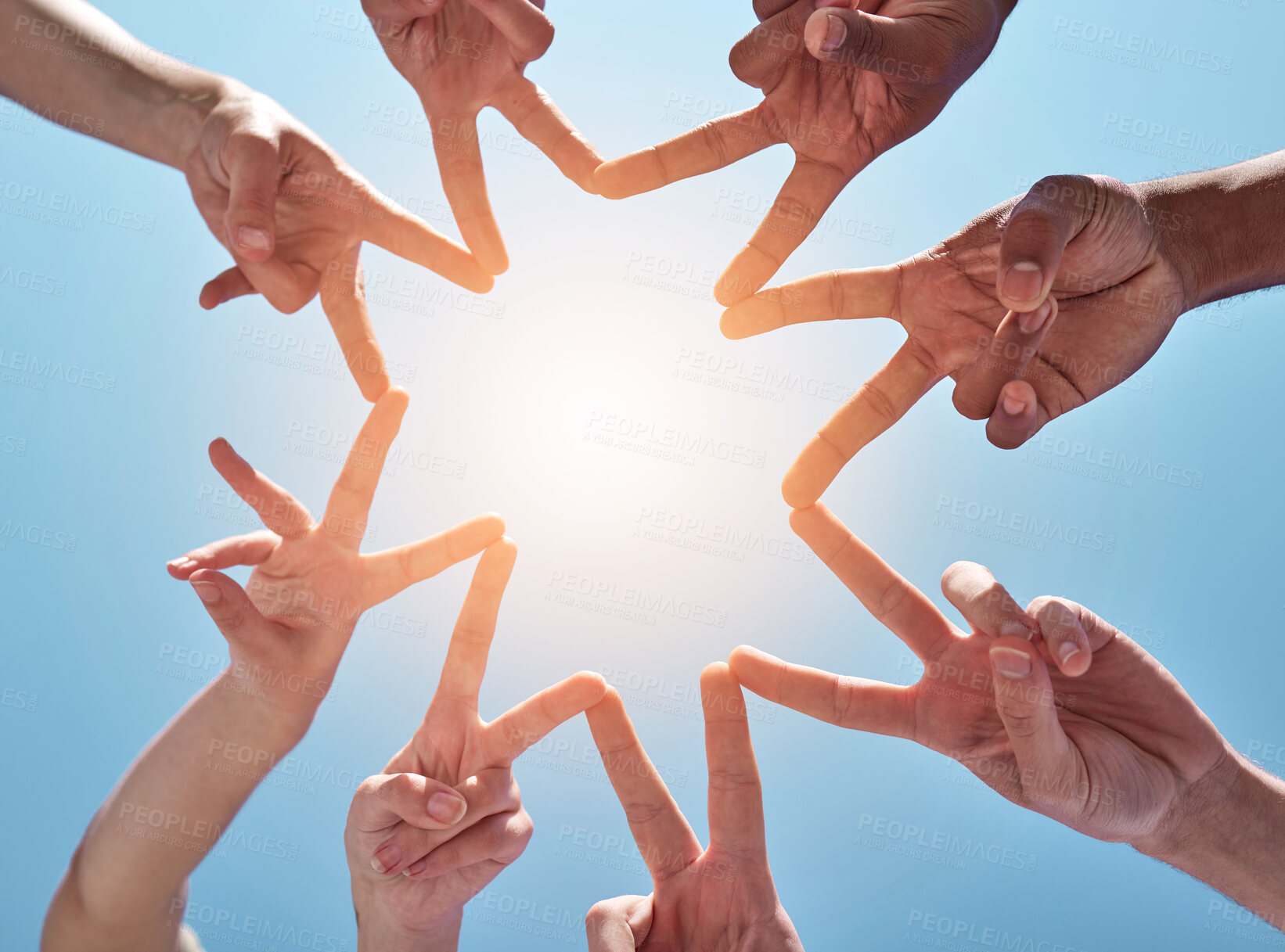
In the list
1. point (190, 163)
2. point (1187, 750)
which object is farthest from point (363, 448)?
point (1187, 750)

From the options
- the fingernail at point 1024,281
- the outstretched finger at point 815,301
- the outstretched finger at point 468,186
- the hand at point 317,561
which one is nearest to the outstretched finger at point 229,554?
the hand at point 317,561

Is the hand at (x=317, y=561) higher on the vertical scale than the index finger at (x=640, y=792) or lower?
higher

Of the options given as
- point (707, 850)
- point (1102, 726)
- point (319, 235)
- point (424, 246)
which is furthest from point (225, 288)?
point (1102, 726)

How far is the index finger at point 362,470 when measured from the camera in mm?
Answer: 2305

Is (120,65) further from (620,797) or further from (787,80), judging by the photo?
(620,797)

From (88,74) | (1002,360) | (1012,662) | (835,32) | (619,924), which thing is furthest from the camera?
(88,74)

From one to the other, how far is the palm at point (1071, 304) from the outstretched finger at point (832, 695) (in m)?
0.89

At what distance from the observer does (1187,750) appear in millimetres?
1908

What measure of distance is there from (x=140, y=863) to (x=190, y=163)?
212cm

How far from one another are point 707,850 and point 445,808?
0.70 meters

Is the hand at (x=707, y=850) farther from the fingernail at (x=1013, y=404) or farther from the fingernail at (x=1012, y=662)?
the fingernail at (x=1013, y=404)

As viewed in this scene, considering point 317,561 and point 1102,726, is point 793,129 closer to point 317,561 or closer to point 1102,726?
point 1102,726

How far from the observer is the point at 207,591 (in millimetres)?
1949

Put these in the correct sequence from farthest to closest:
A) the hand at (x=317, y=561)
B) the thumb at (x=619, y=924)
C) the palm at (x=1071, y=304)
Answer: the hand at (x=317, y=561), the palm at (x=1071, y=304), the thumb at (x=619, y=924)
